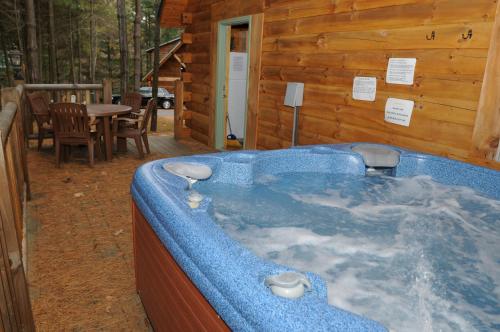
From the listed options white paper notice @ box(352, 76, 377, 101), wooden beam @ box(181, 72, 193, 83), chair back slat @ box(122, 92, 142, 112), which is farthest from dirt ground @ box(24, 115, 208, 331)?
wooden beam @ box(181, 72, 193, 83)

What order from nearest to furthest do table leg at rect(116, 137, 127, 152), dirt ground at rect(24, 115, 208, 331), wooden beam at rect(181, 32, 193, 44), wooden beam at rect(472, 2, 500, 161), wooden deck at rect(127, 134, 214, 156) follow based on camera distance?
dirt ground at rect(24, 115, 208, 331) → wooden beam at rect(472, 2, 500, 161) → table leg at rect(116, 137, 127, 152) → wooden deck at rect(127, 134, 214, 156) → wooden beam at rect(181, 32, 193, 44)

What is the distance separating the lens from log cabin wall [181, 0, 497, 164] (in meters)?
2.53

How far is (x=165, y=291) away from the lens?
1.49m

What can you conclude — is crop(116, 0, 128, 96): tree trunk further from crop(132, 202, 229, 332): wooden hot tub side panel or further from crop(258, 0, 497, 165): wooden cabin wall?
crop(132, 202, 229, 332): wooden hot tub side panel

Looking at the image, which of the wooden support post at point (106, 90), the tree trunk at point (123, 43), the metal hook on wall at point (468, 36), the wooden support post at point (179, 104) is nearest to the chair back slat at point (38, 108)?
the wooden support post at point (106, 90)

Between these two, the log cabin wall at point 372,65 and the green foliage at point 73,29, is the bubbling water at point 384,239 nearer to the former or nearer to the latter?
the log cabin wall at point 372,65

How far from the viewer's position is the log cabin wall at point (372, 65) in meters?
2.53

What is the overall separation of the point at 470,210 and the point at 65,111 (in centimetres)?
438

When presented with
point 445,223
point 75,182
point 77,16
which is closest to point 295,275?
point 445,223

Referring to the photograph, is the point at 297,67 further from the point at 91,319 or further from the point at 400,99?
the point at 91,319

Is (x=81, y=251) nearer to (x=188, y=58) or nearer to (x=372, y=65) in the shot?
(x=372, y=65)

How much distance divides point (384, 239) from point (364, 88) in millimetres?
1665

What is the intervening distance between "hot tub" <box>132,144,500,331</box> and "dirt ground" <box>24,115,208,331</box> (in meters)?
0.30

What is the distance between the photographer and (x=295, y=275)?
1021mm
